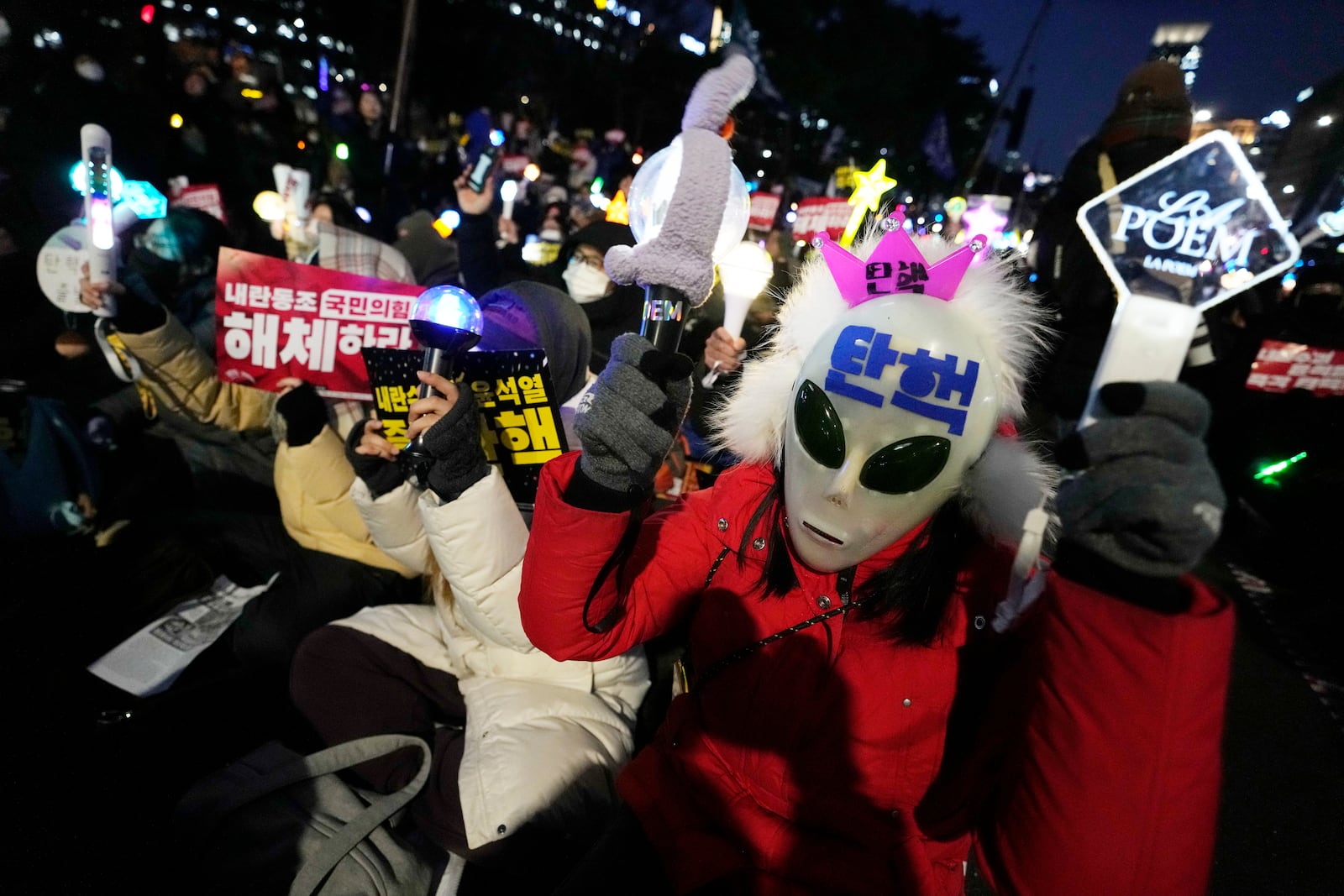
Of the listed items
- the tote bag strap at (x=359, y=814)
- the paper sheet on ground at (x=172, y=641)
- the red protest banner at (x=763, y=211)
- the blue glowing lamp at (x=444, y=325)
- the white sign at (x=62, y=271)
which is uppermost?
the red protest banner at (x=763, y=211)

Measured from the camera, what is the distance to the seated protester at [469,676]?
5.98ft

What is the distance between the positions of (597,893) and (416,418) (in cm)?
129

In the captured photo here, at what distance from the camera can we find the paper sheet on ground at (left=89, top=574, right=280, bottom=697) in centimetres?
248

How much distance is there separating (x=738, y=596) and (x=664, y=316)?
753mm

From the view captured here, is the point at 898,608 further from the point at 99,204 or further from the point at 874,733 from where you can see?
the point at 99,204

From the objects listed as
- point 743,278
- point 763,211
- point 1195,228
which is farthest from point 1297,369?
point 1195,228

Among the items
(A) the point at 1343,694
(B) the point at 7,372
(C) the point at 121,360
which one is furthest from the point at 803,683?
(B) the point at 7,372

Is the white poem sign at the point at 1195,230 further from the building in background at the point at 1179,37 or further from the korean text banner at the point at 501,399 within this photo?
the building in background at the point at 1179,37

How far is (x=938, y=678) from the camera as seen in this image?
4.80ft

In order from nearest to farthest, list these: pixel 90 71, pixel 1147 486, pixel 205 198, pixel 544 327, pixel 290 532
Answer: pixel 1147 486 → pixel 544 327 → pixel 290 532 → pixel 205 198 → pixel 90 71

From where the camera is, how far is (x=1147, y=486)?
87 centimetres

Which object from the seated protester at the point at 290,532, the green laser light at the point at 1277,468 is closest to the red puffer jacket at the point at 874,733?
the seated protester at the point at 290,532

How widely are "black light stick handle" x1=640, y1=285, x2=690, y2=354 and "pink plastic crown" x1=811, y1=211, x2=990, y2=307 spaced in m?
0.38

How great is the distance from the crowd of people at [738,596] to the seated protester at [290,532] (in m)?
0.01
